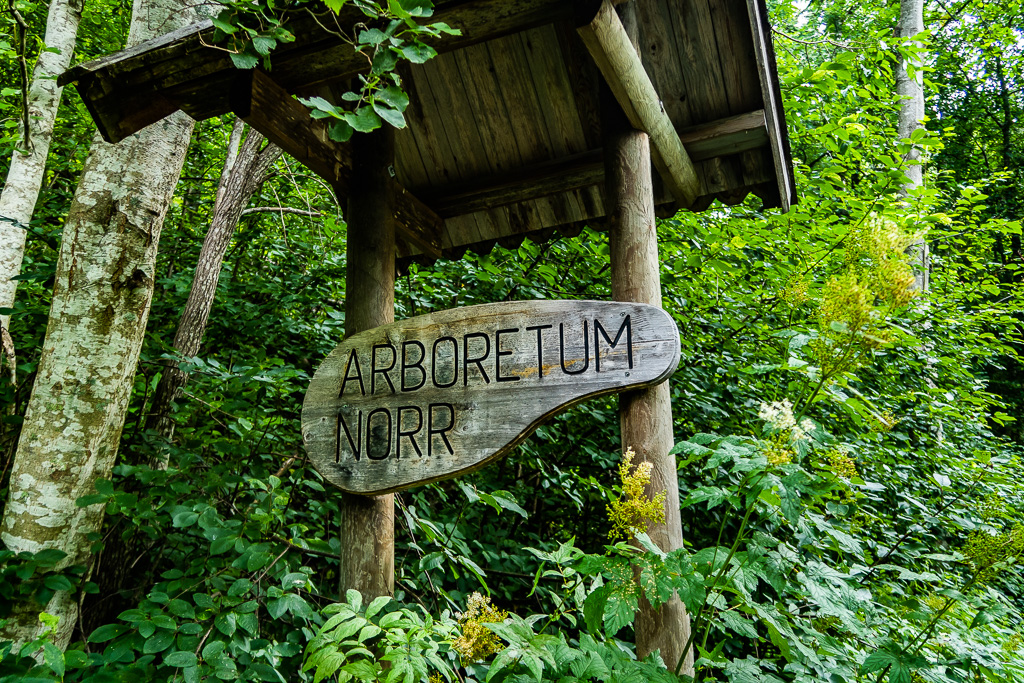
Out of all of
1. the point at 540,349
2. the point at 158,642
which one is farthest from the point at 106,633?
the point at 540,349

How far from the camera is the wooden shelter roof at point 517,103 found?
2.10 meters

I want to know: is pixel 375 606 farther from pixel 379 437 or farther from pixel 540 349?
pixel 540 349

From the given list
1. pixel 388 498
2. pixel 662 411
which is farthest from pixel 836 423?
pixel 388 498

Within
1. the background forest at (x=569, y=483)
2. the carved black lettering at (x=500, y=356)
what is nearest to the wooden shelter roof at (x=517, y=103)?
the background forest at (x=569, y=483)

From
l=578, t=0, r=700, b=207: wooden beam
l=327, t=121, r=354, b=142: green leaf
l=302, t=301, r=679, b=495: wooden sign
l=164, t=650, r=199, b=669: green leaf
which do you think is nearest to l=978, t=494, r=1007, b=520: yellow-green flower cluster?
l=302, t=301, r=679, b=495: wooden sign

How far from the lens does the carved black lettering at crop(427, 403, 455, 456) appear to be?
204 cm

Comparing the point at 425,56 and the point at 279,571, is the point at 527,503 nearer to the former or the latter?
the point at 279,571

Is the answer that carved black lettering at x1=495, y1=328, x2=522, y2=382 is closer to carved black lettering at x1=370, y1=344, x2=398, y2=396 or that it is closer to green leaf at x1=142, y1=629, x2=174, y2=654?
carved black lettering at x1=370, y1=344, x2=398, y2=396

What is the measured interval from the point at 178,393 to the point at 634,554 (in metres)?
2.82

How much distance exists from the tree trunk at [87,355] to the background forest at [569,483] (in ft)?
0.34

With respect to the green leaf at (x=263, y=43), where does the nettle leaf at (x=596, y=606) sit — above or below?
below

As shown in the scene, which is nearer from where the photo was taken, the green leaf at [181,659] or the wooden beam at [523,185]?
the green leaf at [181,659]

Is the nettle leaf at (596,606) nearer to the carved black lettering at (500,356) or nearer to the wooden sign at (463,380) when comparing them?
the wooden sign at (463,380)

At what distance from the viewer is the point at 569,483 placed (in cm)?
344
